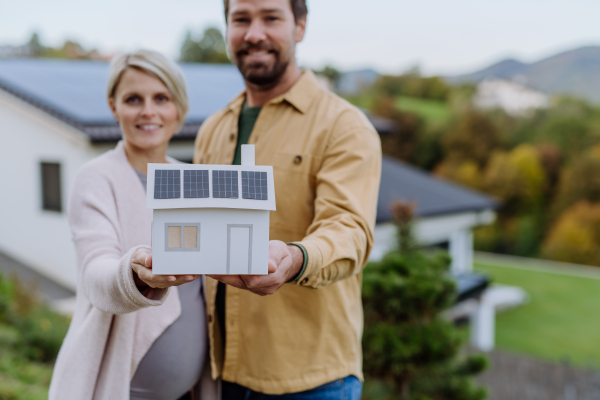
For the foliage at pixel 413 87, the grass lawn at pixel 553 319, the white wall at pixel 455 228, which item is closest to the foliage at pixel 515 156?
the foliage at pixel 413 87

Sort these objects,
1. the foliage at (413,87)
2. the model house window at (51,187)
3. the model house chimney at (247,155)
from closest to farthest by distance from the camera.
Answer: the model house chimney at (247,155)
the model house window at (51,187)
the foliage at (413,87)

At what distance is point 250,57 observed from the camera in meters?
2.04

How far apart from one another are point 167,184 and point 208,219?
0.44ft

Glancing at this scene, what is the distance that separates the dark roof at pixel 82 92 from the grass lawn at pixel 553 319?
722cm

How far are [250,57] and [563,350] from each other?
14941 millimetres

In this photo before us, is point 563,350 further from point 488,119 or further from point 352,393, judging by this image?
point 488,119

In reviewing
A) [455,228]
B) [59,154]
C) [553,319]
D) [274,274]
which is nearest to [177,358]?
[274,274]

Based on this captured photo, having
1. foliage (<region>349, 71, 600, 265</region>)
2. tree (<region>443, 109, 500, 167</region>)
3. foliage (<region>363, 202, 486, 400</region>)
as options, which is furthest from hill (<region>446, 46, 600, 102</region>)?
foliage (<region>363, 202, 486, 400</region>)

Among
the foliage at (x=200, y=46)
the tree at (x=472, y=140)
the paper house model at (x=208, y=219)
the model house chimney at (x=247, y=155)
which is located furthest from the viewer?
the tree at (x=472, y=140)

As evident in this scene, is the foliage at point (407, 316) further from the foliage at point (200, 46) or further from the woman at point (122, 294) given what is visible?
the foliage at point (200, 46)

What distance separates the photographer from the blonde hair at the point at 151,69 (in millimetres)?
1873

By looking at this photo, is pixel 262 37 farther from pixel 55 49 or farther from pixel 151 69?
pixel 55 49

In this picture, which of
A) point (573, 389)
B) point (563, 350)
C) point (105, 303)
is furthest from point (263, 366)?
point (563, 350)

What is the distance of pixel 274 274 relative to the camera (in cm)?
143
